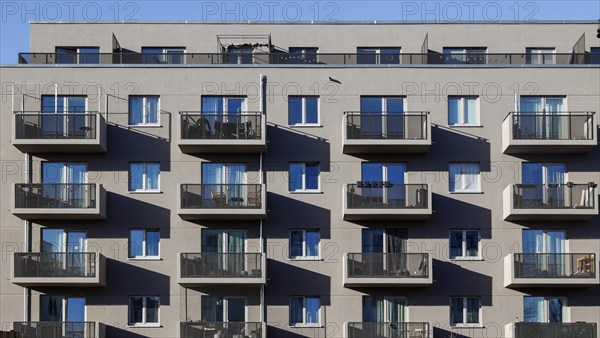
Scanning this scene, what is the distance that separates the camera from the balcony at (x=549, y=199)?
51062 millimetres

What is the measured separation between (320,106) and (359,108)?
1564 mm

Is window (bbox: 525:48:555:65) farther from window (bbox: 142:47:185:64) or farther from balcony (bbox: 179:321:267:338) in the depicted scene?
balcony (bbox: 179:321:267:338)

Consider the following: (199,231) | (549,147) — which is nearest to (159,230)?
(199,231)

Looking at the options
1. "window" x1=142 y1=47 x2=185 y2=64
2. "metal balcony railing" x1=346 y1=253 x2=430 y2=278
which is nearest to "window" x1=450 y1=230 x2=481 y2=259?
"metal balcony railing" x1=346 y1=253 x2=430 y2=278

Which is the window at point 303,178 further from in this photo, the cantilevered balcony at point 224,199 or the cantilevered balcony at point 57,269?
the cantilevered balcony at point 57,269

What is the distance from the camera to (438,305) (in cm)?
5153

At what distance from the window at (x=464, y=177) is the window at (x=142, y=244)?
1195cm

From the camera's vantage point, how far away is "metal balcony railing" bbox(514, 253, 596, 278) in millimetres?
50625

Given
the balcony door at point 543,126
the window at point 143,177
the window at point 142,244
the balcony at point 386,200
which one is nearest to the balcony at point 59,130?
the window at point 143,177

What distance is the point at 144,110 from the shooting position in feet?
174

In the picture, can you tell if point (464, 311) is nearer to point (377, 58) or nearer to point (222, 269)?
point (222, 269)

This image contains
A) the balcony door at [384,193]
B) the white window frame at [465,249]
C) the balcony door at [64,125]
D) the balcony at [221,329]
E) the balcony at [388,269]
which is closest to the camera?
the balcony at [221,329]

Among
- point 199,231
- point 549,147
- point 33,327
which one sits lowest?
point 33,327

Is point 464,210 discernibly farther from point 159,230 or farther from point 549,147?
point 159,230
